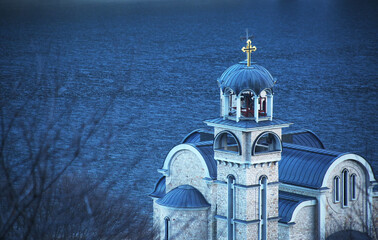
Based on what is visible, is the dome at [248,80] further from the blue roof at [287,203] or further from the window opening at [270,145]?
the blue roof at [287,203]

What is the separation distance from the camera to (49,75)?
113 meters

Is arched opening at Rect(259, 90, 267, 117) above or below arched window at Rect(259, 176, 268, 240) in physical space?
above

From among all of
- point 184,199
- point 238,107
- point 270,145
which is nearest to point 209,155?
point 184,199

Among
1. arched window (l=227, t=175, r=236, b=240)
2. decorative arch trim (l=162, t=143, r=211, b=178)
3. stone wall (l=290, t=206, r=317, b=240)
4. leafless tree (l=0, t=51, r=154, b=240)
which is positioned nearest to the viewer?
leafless tree (l=0, t=51, r=154, b=240)

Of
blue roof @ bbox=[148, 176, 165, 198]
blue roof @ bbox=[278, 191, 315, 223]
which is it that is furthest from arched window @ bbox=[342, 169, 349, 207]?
blue roof @ bbox=[148, 176, 165, 198]

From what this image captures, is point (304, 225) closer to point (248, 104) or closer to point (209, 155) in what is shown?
point (209, 155)

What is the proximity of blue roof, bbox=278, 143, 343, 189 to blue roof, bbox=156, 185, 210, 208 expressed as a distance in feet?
11.9

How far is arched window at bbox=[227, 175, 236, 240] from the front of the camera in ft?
114

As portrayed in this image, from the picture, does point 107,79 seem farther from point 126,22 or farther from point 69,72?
point 126,22

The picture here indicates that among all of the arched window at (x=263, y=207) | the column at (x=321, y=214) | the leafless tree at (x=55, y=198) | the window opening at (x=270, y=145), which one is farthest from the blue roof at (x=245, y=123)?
the leafless tree at (x=55, y=198)

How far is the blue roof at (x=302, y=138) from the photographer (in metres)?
41.6

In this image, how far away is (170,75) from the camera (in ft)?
365

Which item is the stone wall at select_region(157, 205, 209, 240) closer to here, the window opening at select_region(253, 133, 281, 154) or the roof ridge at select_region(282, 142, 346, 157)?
the window opening at select_region(253, 133, 281, 154)

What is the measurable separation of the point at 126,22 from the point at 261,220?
162801 millimetres
